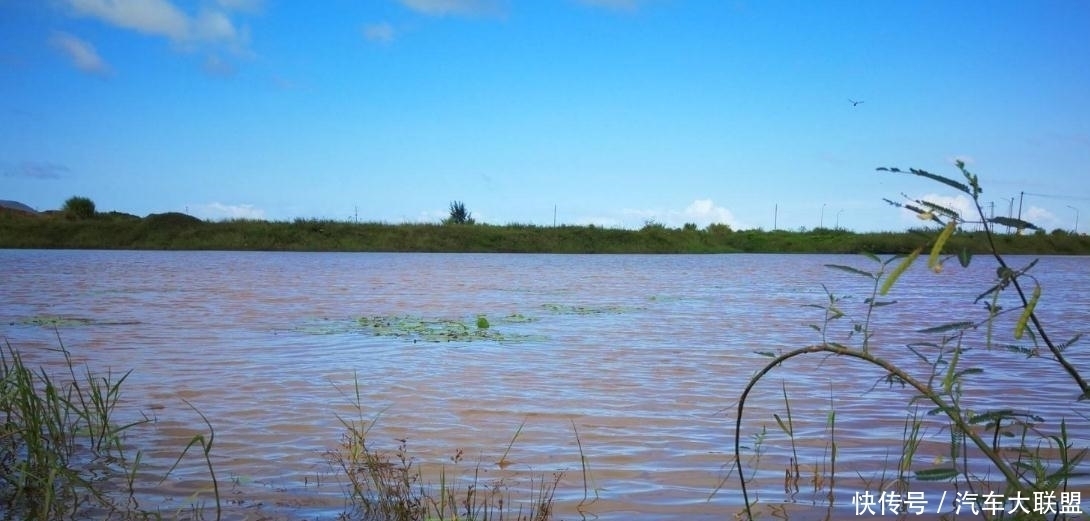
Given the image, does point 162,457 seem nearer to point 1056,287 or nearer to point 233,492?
point 233,492

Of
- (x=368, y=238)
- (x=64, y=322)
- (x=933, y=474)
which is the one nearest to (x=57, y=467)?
(x=933, y=474)

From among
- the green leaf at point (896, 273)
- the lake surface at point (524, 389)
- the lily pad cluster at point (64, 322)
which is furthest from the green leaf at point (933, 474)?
the lily pad cluster at point (64, 322)

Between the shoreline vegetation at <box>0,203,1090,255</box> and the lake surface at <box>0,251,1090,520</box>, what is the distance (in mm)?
30219

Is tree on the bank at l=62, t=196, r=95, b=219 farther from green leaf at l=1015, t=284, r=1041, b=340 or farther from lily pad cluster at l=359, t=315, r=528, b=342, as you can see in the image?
green leaf at l=1015, t=284, r=1041, b=340

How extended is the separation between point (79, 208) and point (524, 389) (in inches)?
1916

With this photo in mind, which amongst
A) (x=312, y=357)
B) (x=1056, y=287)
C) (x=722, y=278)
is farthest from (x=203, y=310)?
(x=1056, y=287)

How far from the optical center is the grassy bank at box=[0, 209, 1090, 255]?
144 ft

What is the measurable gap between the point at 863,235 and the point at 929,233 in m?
54.3

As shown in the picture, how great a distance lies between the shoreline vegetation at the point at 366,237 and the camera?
144 ft

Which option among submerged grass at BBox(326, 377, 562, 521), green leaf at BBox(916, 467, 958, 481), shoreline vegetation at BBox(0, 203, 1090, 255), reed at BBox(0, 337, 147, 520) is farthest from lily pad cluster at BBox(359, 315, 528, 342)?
shoreline vegetation at BBox(0, 203, 1090, 255)

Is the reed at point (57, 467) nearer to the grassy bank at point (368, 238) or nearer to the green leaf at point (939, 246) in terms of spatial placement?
the green leaf at point (939, 246)

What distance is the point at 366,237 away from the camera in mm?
46656

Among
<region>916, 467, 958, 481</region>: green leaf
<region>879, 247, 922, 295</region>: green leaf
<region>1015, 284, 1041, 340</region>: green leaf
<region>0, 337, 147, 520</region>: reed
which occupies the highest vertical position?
<region>879, 247, 922, 295</region>: green leaf

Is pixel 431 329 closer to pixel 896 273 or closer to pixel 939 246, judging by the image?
pixel 896 273
